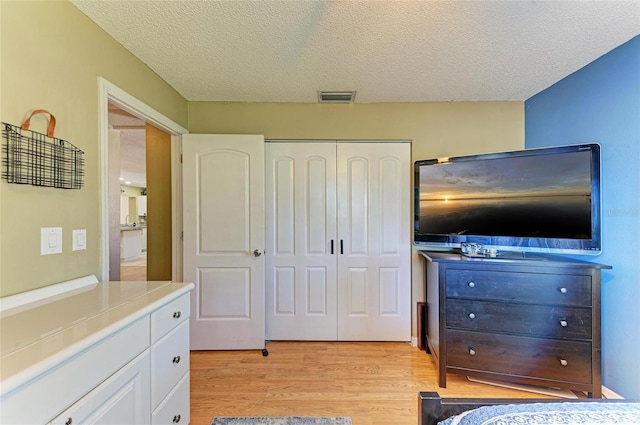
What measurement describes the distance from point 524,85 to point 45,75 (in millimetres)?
3157

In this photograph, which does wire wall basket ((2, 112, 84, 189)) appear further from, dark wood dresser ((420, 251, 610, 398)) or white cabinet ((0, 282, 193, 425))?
dark wood dresser ((420, 251, 610, 398))

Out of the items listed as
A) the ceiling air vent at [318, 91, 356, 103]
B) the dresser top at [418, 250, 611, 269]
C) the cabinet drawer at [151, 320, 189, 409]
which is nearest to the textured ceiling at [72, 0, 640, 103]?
the ceiling air vent at [318, 91, 356, 103]

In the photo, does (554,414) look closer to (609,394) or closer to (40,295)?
(609,394)

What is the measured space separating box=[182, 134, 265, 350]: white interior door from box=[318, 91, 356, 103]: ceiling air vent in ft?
2.26

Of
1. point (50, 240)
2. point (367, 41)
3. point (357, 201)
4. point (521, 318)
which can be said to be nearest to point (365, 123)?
point (357, 201)

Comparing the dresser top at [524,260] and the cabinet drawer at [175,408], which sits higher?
the dresser top at [524,260]

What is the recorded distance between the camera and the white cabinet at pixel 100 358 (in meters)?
0.70

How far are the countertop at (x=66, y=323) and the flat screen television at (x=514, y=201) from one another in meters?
2.07

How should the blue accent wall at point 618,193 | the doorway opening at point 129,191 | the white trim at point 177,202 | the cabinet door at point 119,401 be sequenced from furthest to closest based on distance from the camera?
the doorway opening at point 129,191 → the white trim at point 177,202 → the blue accent wall at point 618,193 → the cabinet door at point 119,401

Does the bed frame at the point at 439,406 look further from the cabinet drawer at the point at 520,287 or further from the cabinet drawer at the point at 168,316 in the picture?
the cabinet drawer at the point at 168,316

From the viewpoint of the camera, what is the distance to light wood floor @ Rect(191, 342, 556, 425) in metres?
1.73

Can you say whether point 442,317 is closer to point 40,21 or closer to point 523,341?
point 523,341

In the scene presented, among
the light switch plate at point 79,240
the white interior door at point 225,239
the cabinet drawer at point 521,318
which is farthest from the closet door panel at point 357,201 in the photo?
the light switch plate at point 79,240

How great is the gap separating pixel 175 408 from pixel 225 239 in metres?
1.31
